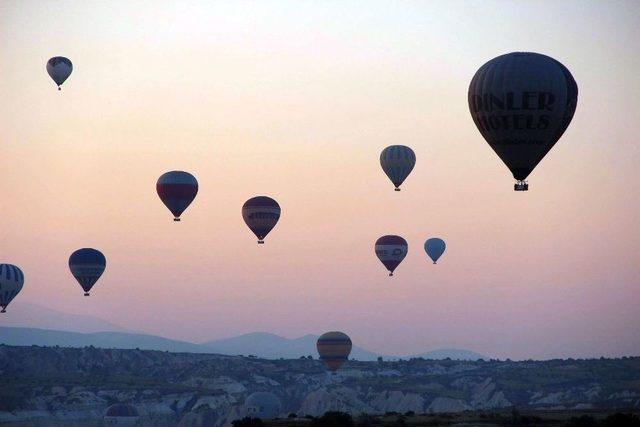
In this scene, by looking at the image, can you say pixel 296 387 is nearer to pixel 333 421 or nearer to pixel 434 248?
pixel 434 248

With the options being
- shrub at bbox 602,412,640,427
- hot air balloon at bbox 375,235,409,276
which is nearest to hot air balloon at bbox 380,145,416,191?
hot air balloon at bbox 375,235,409,276

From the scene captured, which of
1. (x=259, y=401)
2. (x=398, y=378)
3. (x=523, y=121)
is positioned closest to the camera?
(x=523, y=121)

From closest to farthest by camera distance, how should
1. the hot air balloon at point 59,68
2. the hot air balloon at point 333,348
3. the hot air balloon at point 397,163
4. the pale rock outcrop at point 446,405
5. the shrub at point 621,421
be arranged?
the shrub at point 621,421 → the hot air balloon at point 397,163 → the hot air balloon at point 59,68 → the hot air balloon at point 333,348 → the pale rock outcrop at point 446,405

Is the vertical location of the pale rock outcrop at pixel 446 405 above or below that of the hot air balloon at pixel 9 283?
below

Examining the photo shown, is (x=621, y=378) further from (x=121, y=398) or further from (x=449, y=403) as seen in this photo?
(x=121, y=398)

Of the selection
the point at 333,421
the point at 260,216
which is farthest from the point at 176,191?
the point at 333,421

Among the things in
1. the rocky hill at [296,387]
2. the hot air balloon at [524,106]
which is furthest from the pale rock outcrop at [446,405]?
the hot air balloon at [524,106]

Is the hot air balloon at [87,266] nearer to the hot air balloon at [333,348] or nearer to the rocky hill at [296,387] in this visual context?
the hot air balloon at [333,348]

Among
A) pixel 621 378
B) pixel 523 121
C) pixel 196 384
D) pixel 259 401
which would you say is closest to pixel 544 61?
pixel 523 121
